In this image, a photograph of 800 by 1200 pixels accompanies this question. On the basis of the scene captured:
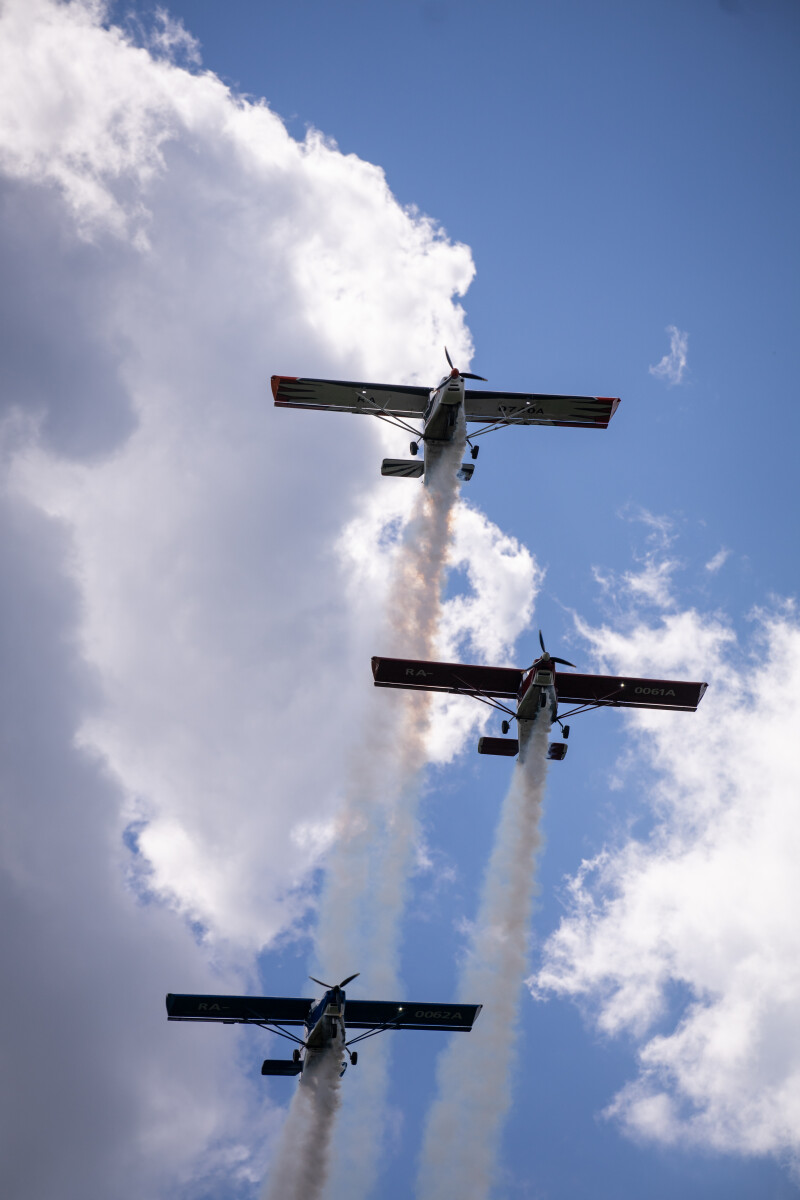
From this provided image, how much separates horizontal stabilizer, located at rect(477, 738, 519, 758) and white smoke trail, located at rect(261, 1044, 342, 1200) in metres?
12.4

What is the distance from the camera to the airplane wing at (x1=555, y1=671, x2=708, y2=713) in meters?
51.3

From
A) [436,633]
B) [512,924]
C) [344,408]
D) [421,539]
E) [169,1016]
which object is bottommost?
[169,1016]

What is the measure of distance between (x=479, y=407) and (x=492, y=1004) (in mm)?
27349

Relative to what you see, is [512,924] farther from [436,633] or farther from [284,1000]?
[436,633]

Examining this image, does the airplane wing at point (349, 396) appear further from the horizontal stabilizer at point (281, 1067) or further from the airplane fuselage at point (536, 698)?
the horizontal stabilizer at point (281, 1067)

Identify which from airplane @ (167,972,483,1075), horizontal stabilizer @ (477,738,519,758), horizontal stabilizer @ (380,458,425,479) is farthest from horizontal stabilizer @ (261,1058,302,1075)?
horizontal stabilizer @ (380,458,425,479)

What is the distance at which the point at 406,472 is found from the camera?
181ft

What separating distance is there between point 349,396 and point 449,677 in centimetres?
1579

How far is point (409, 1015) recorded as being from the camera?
48812 mm

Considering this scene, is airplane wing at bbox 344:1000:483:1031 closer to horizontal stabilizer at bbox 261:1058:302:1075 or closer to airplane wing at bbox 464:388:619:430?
horizontal stabilizer at bbox 261:1058:302:1075

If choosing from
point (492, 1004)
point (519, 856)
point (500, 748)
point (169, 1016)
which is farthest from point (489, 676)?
point (169, 1016)

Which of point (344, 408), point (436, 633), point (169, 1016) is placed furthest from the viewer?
point (344, 408)

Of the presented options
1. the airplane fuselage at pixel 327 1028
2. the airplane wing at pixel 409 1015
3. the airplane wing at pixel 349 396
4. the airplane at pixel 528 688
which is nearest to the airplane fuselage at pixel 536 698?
the airplane at pixel 528 688

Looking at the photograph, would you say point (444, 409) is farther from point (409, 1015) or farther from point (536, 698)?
point (409, 1015)
